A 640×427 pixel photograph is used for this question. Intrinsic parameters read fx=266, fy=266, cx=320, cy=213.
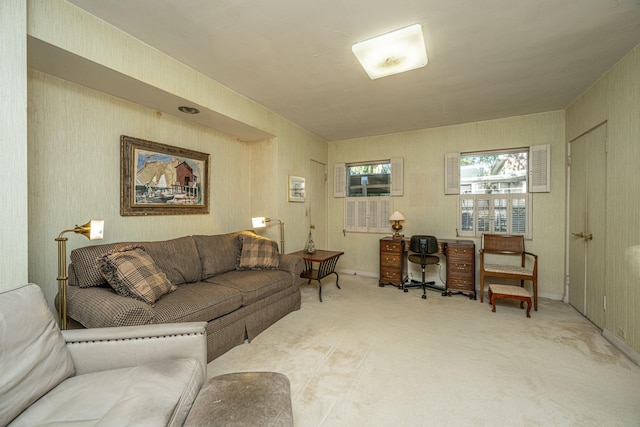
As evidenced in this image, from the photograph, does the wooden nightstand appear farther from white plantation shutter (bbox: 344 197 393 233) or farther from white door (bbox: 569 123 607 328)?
white door (bbox: 569 123 607 328)

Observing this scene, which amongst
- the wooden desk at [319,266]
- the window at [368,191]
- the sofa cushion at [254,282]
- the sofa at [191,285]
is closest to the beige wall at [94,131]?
the sofa at [191,285]

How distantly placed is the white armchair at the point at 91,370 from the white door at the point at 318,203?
134 inches

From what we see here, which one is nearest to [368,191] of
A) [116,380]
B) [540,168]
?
[540,168]

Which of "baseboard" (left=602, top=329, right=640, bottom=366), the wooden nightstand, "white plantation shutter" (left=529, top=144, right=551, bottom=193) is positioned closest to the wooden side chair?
"white plantation shutter" (left=529, top=144, right=551, bottom=193)

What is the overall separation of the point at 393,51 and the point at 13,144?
2630mm

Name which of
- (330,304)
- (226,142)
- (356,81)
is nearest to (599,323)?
(330,304)

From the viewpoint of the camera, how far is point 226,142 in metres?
3.72

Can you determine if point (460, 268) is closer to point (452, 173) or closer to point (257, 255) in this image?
point (452, 173)

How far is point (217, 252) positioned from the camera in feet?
10.0

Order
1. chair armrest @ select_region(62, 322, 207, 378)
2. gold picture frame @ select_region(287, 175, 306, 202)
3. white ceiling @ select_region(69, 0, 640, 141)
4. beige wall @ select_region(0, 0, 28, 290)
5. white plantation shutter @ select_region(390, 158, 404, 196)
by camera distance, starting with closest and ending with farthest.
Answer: chair armrest @ select_region(62, 322, 207, 378) < beige wall @ select_region(0, 0, 28, 290) < white ceiling @ select_region(69, 0, 640, 141) < gold picture frame @ select_region(287, 175, 306, 202) < white plantation shutter @ select_region(390, 158, 404, 196)

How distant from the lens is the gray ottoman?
1043 mm

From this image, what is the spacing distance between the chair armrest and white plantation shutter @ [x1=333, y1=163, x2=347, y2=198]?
13.2ft

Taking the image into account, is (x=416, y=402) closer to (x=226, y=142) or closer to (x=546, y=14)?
(x=546, y=14)

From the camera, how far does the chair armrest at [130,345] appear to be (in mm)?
1352
